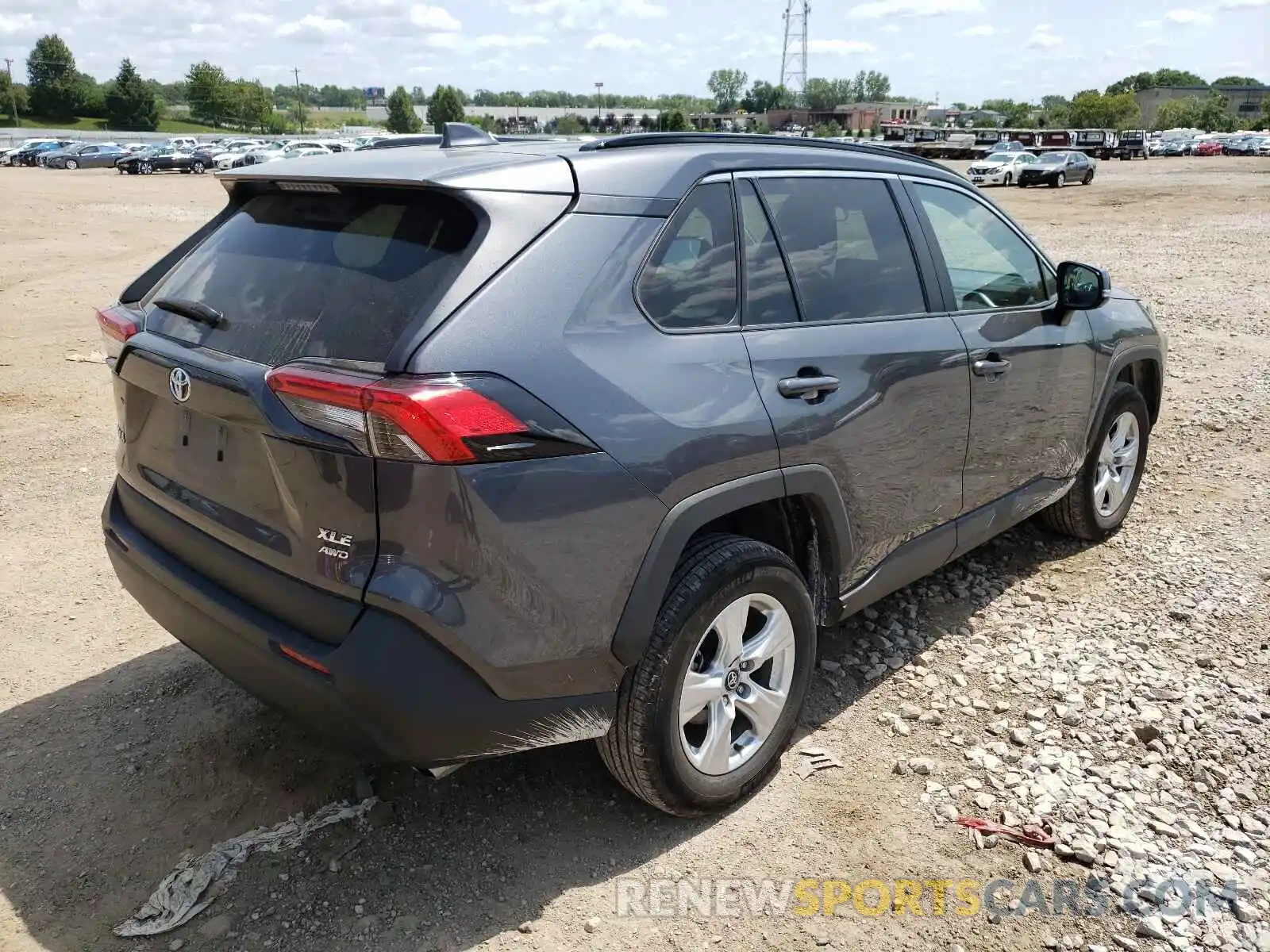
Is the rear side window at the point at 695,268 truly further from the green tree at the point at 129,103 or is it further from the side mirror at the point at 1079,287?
the green tree at the point at 129,103

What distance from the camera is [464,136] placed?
118 inches

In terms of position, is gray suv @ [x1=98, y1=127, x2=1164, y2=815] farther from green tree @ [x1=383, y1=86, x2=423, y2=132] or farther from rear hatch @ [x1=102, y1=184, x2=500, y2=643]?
green tree @ [x1=383, y1=86, x2=423, y2=132]

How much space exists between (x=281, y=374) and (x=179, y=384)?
1.64ft

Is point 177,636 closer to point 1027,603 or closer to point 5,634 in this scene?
point 5,634

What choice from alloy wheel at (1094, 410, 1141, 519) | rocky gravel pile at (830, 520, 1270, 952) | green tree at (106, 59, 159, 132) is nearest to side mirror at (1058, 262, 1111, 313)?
alloy wheel at (1094, 410, 1141, 519)

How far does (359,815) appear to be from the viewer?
293cm

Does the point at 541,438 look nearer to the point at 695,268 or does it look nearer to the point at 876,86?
the point at 695,268

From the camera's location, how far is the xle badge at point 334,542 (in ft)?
7.43

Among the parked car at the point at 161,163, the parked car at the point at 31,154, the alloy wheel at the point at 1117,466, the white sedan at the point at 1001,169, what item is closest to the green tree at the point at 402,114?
the parked car at the point at 31,154

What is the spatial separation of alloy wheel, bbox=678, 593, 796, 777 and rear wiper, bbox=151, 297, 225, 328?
1.58m

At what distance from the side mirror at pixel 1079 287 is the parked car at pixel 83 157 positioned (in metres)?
56.6

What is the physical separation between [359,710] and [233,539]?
0.65 meters

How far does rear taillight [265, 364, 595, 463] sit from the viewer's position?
6.97ft

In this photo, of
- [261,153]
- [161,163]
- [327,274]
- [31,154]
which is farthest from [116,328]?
[31,154]
